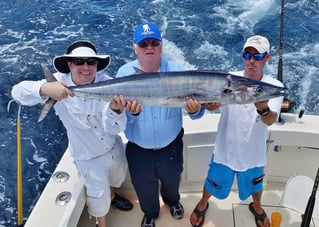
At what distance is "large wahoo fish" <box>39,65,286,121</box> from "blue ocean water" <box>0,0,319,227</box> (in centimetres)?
306

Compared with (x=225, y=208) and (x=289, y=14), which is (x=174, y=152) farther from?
→ (x=289, y=14)

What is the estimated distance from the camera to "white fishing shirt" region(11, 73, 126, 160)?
2369 millimetres

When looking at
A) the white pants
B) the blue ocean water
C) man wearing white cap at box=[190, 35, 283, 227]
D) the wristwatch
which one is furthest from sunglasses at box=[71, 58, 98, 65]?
the blue ocean water

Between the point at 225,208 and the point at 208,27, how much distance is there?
18.9 ft

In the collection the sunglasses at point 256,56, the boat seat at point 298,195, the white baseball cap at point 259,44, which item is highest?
the white baseball cap at point 259,44

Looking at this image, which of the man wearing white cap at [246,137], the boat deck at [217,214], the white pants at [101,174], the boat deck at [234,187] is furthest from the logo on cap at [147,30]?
the boat deck at [217,214]

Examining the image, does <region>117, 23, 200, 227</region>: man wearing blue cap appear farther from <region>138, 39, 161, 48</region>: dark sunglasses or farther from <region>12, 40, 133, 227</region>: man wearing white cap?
<region>12, 40, 133, 227</region>: man wearing white cap

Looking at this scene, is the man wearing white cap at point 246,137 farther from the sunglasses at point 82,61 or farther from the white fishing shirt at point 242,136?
the sunglasses at point 82,61

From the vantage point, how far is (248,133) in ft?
8.52

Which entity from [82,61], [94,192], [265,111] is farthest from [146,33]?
[94,192]

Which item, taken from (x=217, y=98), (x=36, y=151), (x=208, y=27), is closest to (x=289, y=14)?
(x=208, y=27)

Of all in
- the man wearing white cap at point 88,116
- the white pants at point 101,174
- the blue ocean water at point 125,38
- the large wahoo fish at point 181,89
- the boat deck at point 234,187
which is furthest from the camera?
the blue ocean water at point 125,38

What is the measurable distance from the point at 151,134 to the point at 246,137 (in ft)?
2.23

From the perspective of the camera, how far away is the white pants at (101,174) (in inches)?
105
